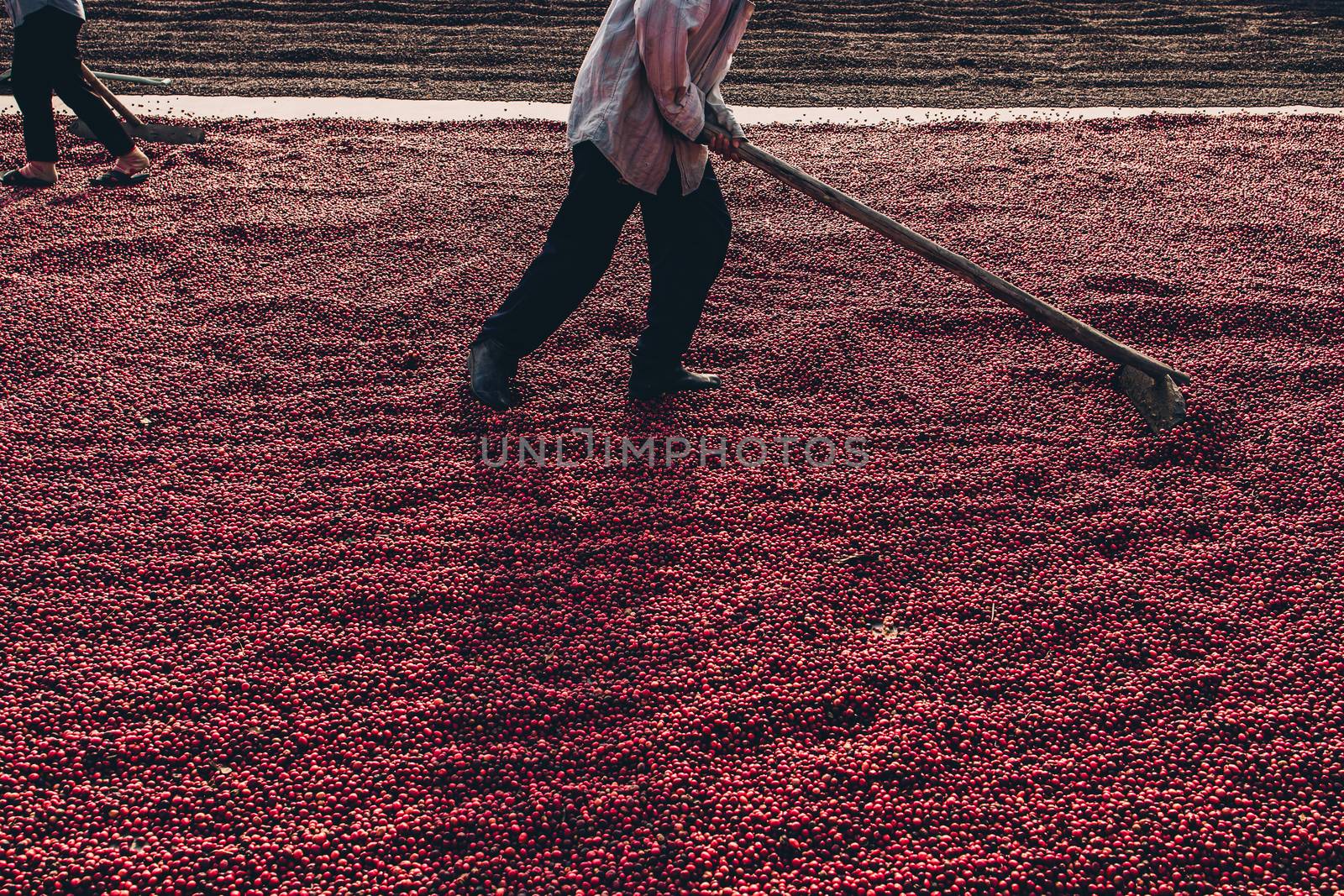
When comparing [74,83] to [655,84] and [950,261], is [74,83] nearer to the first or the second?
[655,84]

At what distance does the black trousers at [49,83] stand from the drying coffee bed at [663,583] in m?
0.64

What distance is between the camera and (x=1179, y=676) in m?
2.12

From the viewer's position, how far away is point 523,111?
19.0 feet

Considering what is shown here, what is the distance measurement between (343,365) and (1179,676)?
2681 millimetres

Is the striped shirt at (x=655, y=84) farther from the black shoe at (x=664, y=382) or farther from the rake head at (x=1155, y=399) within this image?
the rake head at (x=1155, y=399)

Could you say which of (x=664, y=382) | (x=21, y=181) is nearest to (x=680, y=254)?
(x=664, y=382)

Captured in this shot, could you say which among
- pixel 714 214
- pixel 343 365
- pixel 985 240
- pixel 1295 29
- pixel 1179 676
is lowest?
pixel 1179 676

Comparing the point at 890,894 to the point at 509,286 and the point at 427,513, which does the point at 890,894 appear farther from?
the point at 509,286

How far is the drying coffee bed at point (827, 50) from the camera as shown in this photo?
616cm

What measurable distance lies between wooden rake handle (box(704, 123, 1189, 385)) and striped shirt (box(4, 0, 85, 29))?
3393mm

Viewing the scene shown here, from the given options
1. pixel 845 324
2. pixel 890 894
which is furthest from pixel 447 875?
pixel 845 324

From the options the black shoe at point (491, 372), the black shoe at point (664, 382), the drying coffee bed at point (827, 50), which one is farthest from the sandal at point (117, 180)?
the black shoe at point (664, 382)

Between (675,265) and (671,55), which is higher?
(671,55)

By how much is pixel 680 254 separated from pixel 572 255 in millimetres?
317
